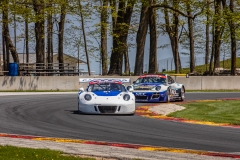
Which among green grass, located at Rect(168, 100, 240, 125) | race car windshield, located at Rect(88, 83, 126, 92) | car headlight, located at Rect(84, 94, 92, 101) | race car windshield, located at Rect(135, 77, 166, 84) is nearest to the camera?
green grass, located at Rect(168, 100, 240, 125)

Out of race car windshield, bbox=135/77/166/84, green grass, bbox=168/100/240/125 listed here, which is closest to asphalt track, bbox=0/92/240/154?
green grass, bbox=168/100/240/125

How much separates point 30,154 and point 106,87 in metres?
9.97

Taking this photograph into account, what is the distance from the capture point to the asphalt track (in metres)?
12.1

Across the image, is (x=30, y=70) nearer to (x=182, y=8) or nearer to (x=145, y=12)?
(x=145, y=12)

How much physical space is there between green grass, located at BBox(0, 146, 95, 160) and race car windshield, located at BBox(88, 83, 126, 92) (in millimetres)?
9020

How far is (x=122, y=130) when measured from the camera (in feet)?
46.6

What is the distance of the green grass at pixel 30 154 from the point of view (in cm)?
962

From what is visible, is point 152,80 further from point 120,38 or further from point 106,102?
point 120,38

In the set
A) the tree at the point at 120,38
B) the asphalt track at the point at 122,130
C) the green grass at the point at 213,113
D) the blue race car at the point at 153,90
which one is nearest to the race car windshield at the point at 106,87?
the asphalt track at the point at 122,130

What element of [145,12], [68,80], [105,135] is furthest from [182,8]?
[105,135]

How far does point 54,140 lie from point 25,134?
135cm

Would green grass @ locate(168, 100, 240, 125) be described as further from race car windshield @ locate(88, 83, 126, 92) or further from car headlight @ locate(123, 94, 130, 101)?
race car windshield @ locate(88, 83, 126, 92)

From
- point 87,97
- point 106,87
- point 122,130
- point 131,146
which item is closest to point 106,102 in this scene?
point 87,97

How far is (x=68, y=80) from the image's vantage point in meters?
36.7
